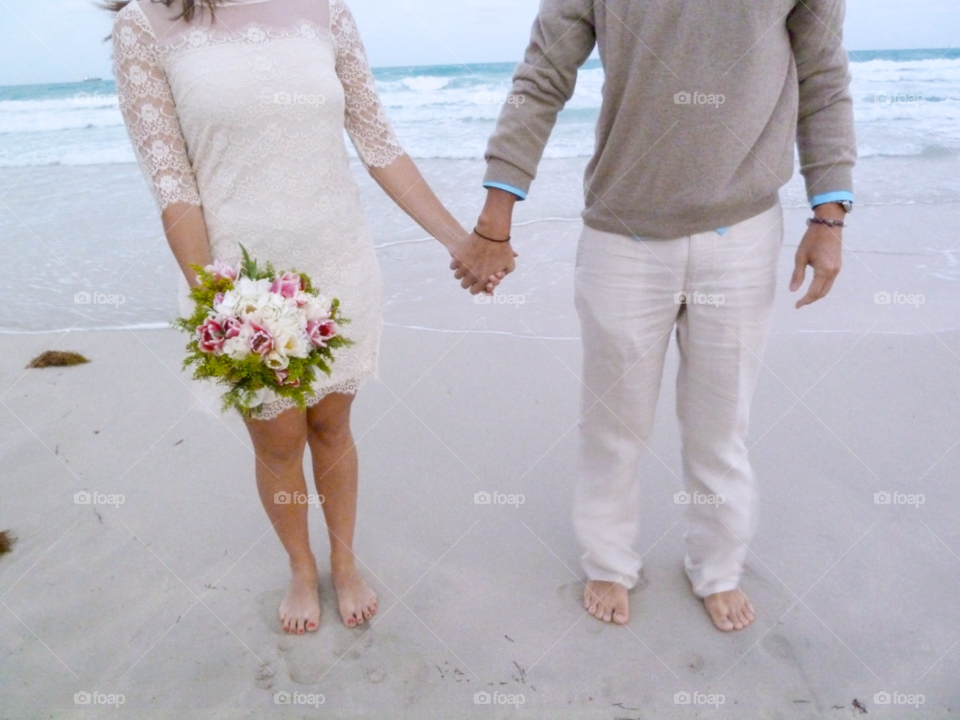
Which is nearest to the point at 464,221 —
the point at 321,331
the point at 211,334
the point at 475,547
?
the point at 475,547

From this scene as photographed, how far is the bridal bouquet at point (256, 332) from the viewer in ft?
5.15

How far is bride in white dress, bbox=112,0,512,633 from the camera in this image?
177 centimetres

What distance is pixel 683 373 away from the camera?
85.5 inches

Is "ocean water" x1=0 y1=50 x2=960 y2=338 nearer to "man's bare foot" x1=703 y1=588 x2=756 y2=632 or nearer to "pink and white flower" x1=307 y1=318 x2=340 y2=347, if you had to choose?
"man's bare foot" x1=703 y1=588 x2=756 y2=632

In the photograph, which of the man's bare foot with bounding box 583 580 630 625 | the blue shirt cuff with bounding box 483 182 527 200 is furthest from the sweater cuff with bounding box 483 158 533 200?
the man's bare foot with bounding box 583 580 630 625

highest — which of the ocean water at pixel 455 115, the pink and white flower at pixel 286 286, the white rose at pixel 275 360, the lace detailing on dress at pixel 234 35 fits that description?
the lace detailing on dress at pixel 234 35

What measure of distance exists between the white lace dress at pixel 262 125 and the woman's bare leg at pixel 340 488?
138 millimetres

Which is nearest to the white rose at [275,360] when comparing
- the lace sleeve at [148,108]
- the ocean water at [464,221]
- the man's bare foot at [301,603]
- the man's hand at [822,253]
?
the lace sleeve at [148,108]

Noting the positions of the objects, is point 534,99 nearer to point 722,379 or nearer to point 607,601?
point 722,379

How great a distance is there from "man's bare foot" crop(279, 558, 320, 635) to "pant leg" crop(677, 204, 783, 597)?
1.23 meters

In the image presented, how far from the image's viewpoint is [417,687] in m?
2.14

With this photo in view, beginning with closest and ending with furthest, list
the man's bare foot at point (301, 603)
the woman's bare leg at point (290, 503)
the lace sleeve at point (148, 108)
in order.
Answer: the lace sleeve at point (148, 108)
the woman's bare leg at point (290, 503)
the man's bare foot at point (301, 603)

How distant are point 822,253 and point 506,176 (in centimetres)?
87

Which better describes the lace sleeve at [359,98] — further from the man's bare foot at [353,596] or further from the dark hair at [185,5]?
the man's bare foot at [353,596]
